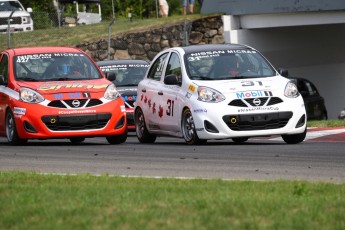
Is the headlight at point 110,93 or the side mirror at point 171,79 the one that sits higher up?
the side mirror at point 171,79

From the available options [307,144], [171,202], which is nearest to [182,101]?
[307,144]

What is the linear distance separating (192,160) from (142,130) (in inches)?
223

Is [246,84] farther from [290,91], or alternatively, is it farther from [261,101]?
[290,91]

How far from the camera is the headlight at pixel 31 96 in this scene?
18609 mm

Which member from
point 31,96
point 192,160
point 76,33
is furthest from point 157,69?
point 76,33

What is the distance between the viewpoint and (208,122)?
17.5 m

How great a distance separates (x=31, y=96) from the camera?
61.2 ft

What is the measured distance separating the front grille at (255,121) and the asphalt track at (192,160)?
26 cm

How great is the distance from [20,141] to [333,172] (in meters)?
7.36

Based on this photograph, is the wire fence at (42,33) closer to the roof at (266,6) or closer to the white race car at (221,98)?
the roof at (266,6)

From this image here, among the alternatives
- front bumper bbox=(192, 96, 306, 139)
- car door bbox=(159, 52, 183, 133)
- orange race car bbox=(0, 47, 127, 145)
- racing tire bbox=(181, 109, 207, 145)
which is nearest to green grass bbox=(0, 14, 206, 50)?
orange race car bbox=(0, 47, 127, 145)

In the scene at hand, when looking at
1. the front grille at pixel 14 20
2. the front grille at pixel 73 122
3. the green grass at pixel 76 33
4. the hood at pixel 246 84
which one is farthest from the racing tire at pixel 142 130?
the front grille at pixel 14 20

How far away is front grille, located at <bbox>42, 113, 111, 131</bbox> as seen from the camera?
60.9 feet

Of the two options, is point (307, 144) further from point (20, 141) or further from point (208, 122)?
point (20, 141)
